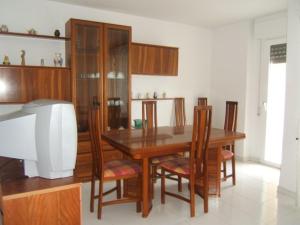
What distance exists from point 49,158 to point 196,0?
2871 millimetres

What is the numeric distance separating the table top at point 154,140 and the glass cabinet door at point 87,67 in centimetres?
83

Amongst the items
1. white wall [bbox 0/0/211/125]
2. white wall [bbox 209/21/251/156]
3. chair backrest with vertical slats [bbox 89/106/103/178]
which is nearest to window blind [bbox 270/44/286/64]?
white wall [bbox 209/21/251/156]

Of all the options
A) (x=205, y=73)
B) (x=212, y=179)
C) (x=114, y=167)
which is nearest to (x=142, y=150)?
(x=114, y=167)

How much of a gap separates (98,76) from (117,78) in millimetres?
325

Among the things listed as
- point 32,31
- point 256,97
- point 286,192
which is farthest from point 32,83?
point 256,97

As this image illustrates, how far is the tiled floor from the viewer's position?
238cm

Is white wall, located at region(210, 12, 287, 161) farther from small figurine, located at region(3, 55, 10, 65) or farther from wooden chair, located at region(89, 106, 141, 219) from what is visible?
small figurine, located at region(3, 55, 10, 65)

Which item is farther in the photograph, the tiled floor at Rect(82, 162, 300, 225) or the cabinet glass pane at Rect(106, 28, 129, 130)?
the cabinet glass pane at Rect(106, 28, 129, 130)

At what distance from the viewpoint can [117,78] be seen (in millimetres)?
3691

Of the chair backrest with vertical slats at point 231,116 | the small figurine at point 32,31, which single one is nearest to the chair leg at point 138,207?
the chair backrest with vertical slats at point 231,116

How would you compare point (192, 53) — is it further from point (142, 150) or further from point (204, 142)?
point (142, 150)

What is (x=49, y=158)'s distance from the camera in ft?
4.73

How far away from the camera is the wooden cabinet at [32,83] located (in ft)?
9.48

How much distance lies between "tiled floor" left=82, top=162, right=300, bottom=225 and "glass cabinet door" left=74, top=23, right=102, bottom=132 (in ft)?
3.54
